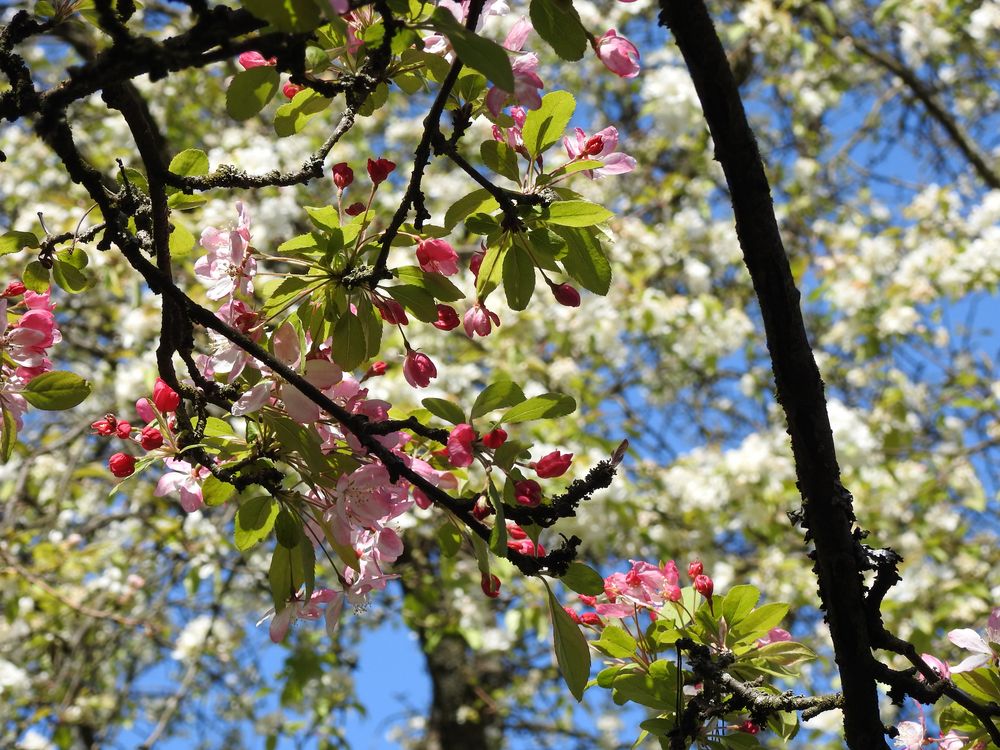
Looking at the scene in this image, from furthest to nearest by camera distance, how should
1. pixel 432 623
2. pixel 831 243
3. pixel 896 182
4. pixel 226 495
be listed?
pixel 896 182 < pixel 831 243 < pixel 432 623 < pixel 226 495

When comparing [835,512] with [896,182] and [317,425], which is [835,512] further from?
[896,182]

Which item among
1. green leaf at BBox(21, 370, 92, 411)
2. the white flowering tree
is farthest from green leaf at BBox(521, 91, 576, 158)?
green leaf at BBox(21, 370, 92, 411)

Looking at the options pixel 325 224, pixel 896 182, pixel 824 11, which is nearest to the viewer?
pixel 325 224

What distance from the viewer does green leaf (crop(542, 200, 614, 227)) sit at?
102cm

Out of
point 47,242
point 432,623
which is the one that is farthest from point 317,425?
point 432,623

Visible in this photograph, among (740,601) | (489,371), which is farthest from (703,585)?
(489,371)

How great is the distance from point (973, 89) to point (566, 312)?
136 inches

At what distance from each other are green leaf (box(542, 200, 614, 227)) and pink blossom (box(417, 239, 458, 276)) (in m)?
0.14

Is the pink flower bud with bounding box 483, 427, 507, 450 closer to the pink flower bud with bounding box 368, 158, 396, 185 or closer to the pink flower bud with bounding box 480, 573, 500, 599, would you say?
the pink flower bud with bounding box 480, 573, 500, 599

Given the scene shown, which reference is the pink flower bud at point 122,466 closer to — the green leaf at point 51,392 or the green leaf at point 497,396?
the green leaf at point 51,392

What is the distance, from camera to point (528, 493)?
1017 millimetres

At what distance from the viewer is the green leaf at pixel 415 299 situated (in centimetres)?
111

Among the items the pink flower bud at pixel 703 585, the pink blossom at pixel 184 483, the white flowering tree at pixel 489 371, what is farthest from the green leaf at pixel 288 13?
the pink flower bud at pixel 703 585

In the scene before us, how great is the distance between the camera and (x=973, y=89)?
6.15 metres
